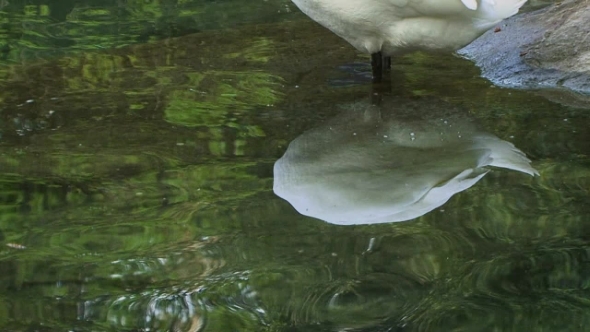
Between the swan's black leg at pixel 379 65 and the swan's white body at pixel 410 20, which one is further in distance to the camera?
the swan's black leg at pixel 379 65

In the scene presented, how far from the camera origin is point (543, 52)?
4746 millimetres

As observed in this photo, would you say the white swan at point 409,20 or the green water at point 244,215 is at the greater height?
the white swan at point 409,20

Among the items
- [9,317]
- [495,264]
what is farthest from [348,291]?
[9,317]

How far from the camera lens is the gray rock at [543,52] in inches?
176

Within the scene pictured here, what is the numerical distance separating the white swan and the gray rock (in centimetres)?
54

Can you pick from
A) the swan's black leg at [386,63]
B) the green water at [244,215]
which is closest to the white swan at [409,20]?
the swan's black leg at [386,63]

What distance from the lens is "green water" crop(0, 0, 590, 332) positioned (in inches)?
97.2

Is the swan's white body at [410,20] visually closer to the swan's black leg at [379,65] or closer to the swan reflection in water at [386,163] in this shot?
the swan's black leg at [379,65]

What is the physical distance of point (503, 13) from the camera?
396 centimetres

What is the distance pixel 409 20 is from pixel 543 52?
1.05 m

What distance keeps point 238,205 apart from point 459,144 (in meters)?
1.00

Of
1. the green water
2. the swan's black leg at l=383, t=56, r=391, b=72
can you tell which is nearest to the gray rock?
the green water

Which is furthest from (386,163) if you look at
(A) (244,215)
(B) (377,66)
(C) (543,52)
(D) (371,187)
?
(C) (543,52)

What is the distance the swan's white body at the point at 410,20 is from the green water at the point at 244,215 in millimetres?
271
